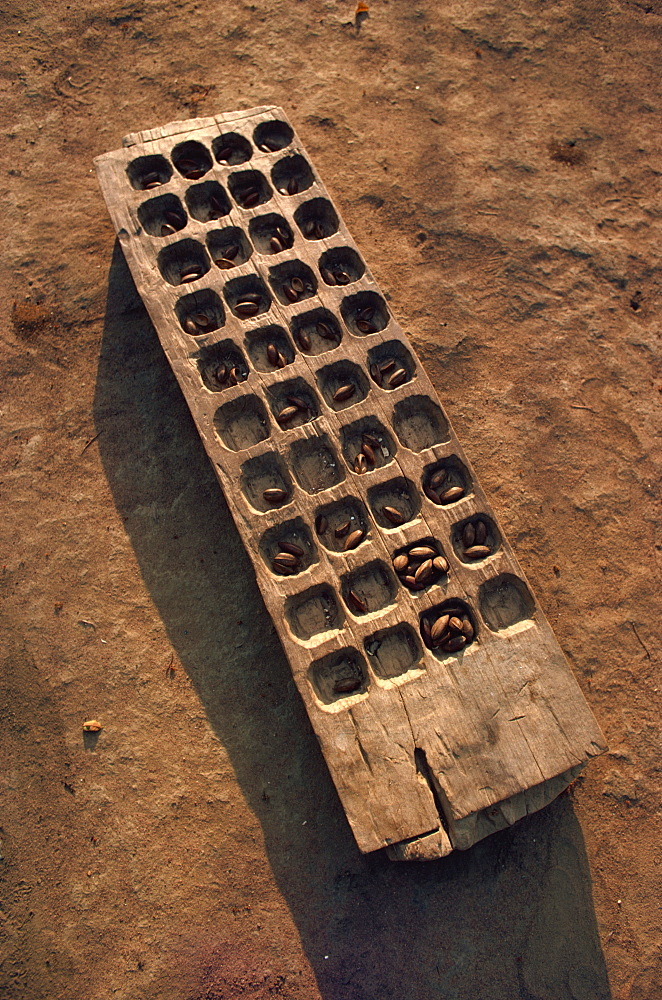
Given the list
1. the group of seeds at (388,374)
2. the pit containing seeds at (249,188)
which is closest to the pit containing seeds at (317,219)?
the pit containing seeds at (249,188)

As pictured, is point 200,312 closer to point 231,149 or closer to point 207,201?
point 207,201

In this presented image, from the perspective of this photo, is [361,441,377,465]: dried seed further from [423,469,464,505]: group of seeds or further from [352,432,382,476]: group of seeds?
[423,469,464,505]: group of seeds

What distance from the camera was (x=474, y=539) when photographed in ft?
15.8

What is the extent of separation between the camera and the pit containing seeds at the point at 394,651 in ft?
15.1

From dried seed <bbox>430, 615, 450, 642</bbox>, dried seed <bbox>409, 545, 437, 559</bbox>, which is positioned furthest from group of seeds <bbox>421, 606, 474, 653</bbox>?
dried seed <bbox>409, 545, 437, 559</bbox>

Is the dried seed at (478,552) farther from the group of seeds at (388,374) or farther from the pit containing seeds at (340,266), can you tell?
the pit containing seeds at (340,266)

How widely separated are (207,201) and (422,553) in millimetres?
3368

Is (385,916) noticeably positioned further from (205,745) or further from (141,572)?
(141,572)

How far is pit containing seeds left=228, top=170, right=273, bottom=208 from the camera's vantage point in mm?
5496

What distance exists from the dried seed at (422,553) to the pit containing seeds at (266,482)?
0.94 m

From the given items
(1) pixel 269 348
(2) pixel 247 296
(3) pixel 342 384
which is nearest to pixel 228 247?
(2) pixel 247 296

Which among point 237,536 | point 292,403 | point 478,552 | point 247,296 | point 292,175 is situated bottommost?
point 478,552

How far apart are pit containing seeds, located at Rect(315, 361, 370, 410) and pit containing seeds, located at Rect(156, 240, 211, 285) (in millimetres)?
1243

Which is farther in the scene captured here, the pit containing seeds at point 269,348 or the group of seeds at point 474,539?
the pit containing seeds at point 269,348
